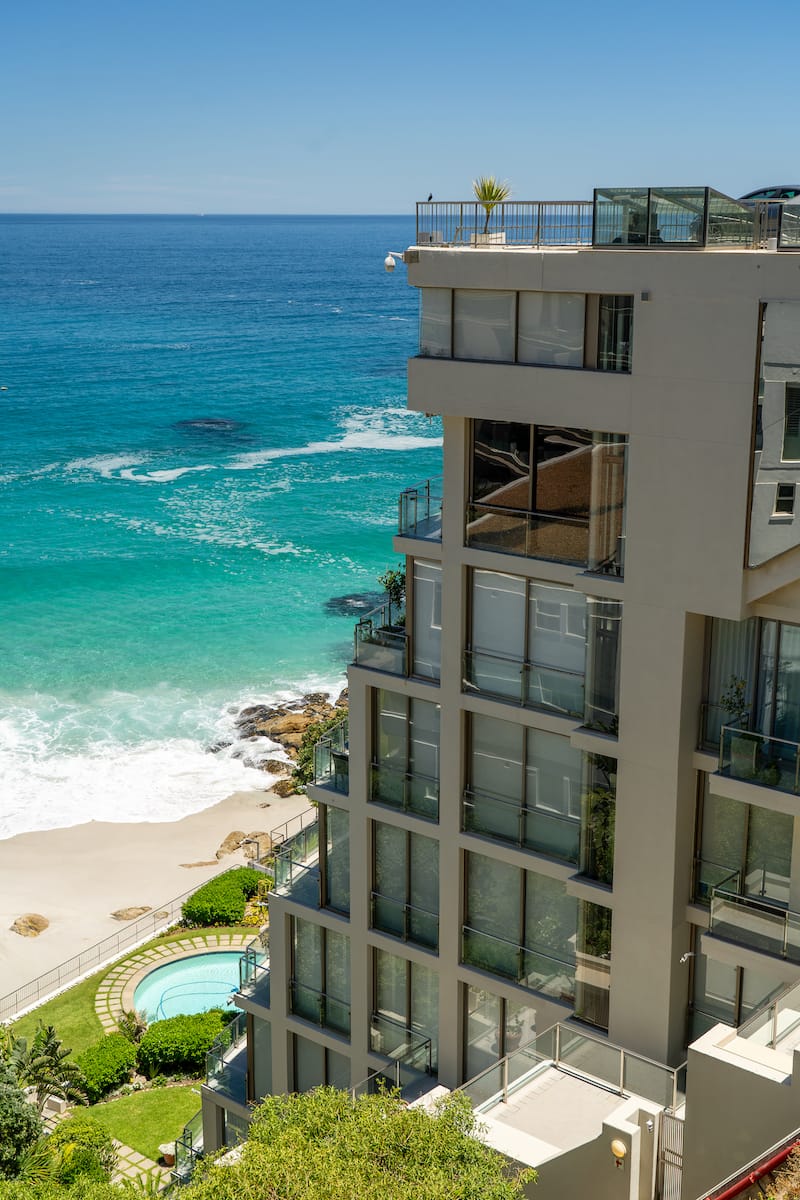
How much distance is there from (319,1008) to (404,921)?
10.6 feet

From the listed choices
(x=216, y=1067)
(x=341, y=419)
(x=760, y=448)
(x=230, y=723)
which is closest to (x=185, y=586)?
(x=230, y=723)

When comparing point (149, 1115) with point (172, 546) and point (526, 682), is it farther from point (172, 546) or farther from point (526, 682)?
point (172, 546)

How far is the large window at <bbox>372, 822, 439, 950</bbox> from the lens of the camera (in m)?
19.7

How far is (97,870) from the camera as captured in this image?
155ft

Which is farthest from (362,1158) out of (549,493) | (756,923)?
(549,493)

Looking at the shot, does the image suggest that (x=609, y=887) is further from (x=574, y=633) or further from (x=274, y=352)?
(x=274, y=352)

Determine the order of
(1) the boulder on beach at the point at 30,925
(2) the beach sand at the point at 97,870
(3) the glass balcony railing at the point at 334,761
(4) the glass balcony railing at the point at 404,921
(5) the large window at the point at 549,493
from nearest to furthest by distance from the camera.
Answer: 1. (5) the large window at the point at 549,493
2. (4) the glass balcony railing at the point at 404,921
3. (3) the glass balcony railing at the point at 334,761
4. (2) the beach sand at the point at 97,870
5. (1) the boulder on beach at the point at 30,925

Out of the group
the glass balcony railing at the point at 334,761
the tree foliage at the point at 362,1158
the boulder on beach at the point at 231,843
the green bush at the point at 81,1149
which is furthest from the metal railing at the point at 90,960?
the tree foliage at the point at 362,1158

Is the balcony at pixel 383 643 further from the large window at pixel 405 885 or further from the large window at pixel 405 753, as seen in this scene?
the large window at pixel 405 885

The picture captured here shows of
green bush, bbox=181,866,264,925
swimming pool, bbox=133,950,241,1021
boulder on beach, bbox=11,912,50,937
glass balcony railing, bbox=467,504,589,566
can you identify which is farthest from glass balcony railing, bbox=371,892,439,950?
boulder on beach, bbox=11,912,50,937

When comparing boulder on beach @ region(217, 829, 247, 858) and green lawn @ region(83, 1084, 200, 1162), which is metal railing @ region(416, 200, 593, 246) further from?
boulder on beach @ region(217, 829, 247, 858)

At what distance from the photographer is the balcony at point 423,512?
18.3 metres

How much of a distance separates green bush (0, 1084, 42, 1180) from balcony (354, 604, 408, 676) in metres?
14.9

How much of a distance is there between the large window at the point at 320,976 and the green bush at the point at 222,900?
67.3 ft
